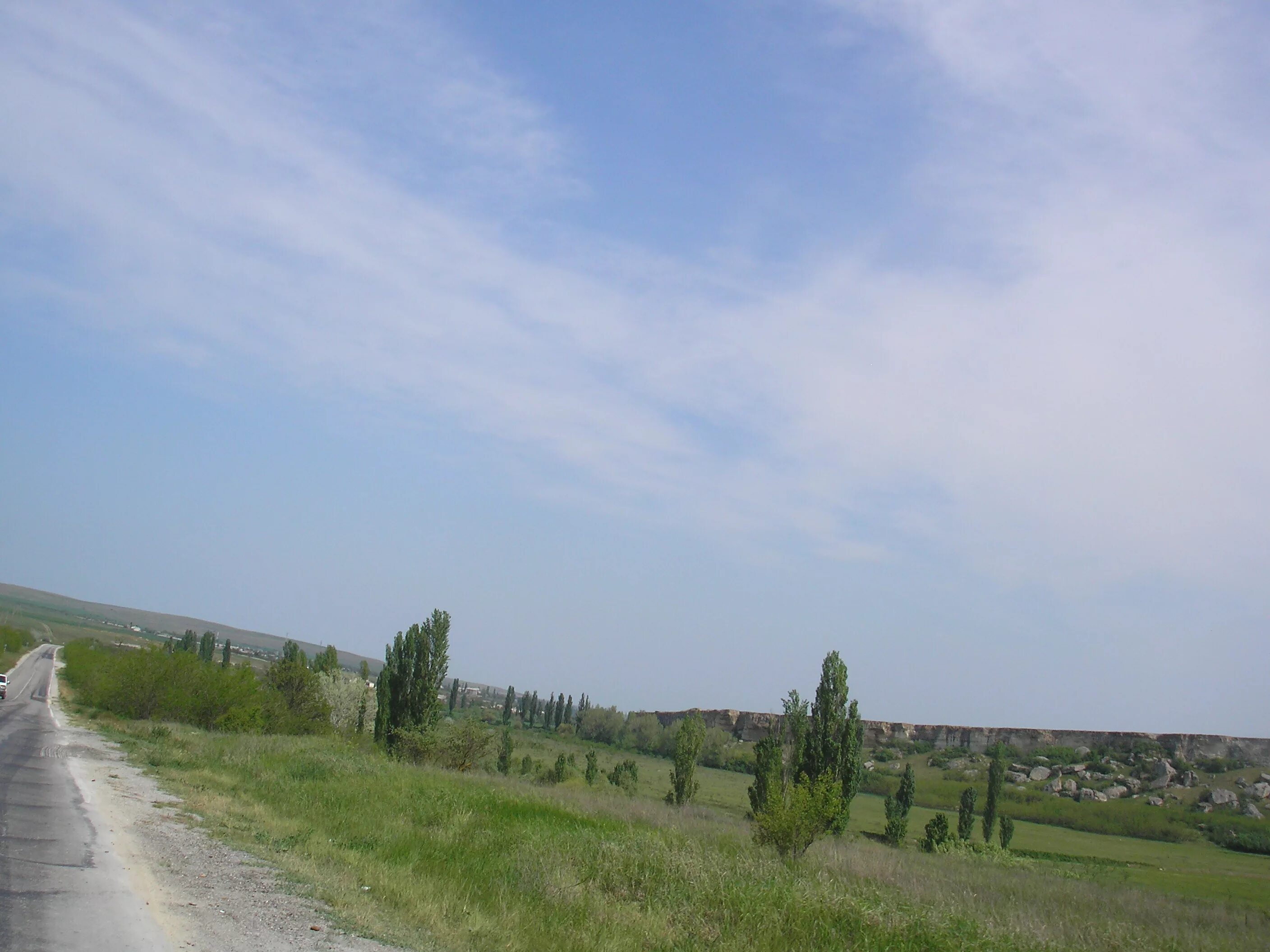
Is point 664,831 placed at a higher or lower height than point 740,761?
higher

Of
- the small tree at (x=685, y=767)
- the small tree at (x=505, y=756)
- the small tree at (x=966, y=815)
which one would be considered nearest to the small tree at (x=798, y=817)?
the small tree at (x=685, y=767)

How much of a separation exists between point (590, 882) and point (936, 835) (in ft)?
109

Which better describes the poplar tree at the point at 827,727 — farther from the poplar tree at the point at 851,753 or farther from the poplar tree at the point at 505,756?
the poplar tree at the point at 505,756

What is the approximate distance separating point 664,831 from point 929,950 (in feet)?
36.5

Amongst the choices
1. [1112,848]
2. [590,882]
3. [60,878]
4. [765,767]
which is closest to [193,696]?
[765,767]

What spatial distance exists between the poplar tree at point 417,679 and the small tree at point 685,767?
13.8m

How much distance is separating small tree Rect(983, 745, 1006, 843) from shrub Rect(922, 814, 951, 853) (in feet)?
23.6

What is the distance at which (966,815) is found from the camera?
47.0 m

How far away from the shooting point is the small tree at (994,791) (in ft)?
153

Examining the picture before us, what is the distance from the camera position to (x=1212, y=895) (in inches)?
1109

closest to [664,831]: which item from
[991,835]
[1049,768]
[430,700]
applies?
[430,700]

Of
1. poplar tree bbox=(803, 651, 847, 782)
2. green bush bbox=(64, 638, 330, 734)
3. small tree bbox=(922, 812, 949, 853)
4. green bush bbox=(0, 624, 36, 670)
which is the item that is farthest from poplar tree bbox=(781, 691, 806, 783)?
green bush bbox=(0, 624, 36, 670)

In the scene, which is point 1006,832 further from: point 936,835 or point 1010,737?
point 1010,737

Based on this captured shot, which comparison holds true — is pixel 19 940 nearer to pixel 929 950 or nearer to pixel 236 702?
pixel 929 950
